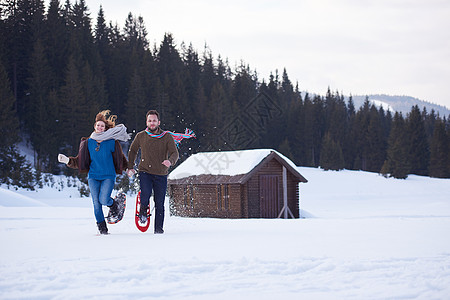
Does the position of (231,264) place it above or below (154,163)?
below

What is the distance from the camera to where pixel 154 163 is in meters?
7.29

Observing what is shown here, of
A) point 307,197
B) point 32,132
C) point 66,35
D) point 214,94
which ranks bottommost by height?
point 307,197

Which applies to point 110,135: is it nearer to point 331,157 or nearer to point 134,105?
point 134,105

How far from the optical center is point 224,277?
4.05 metres

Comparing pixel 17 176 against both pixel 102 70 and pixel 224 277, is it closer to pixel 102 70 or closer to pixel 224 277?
pixel 224 277

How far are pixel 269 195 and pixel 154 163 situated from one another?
48.3 feet

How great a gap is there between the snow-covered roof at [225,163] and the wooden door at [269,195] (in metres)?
0.99

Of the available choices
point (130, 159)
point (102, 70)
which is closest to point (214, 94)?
point (102, 70)

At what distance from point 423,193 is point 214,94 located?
31532 mm

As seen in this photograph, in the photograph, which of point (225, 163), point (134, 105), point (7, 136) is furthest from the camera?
point (134, 105)

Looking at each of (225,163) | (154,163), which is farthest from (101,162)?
(225,163)

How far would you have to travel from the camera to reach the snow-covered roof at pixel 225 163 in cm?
2097

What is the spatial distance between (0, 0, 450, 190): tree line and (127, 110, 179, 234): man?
70.3ft

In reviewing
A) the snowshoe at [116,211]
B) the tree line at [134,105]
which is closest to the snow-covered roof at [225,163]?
the tree line at [134,105]
